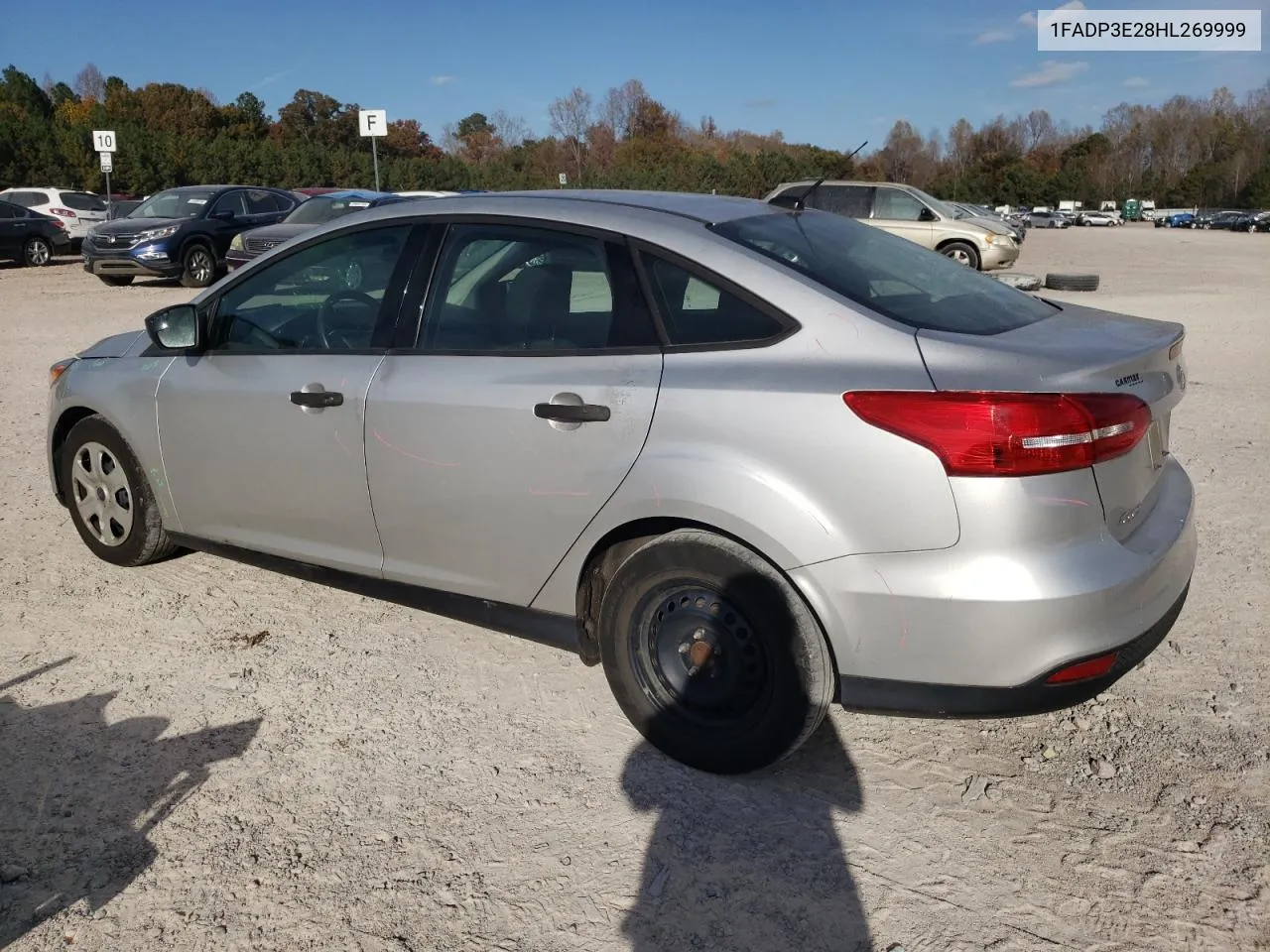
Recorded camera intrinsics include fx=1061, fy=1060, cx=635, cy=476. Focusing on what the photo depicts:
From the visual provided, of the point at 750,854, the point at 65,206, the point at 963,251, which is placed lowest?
the point at 750,854

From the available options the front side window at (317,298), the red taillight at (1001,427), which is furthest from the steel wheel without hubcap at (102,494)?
the red taillight at (1001,427)

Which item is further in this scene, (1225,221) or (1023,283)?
(1225,221)

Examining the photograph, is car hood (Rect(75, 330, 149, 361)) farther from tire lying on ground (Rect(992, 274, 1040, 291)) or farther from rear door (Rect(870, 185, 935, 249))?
rear door (Rect(870, 185, 935, 249))

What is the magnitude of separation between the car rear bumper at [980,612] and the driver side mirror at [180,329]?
8.62 ft

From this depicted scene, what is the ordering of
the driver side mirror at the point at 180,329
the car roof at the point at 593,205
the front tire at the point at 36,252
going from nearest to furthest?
1. the car roof at the point at 593,205
2. the driver side mirror at the point at 180,329
3. the front tire at the point at 36,252

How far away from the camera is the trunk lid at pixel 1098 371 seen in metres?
2.65

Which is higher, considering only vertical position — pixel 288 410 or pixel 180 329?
pixel 180 329

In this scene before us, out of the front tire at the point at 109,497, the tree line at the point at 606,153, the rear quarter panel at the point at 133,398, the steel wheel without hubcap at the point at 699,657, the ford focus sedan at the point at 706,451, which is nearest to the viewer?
the ford focus sedan at the point at 706,451

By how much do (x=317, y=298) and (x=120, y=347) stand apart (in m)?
1.18

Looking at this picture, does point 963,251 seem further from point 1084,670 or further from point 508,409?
point 1084,670

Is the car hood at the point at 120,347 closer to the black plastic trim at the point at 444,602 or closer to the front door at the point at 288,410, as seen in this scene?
the front door at the point at 288,410

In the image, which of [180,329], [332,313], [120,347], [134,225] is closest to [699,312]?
[332,313]

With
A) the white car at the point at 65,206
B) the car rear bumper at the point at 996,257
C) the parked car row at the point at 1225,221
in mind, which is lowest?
the car rear bumper at the point at 996,257

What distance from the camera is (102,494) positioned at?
4.70 m
